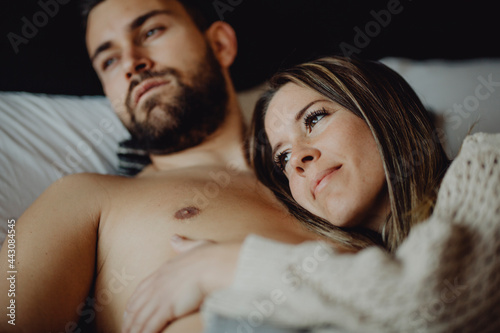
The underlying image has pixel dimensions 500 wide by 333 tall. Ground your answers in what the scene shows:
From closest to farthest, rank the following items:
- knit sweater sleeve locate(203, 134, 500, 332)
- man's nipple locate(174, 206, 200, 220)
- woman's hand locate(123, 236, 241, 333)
A: knit sweater sleeve locate(203, 134, 500, 332), woman's hand locate(123, 236, 241, 333), man's nipple locate(174, 206, 200, 220)

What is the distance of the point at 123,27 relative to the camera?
135cm

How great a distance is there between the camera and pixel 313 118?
99cm

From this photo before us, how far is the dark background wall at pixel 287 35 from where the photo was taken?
149 cm

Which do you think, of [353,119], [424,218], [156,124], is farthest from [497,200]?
[156,124]

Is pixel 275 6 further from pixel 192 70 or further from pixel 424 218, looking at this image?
pixel 424 218

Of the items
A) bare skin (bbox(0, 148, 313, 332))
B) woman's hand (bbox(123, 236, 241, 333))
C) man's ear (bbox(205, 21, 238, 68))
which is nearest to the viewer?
woman's hand (bbox(123, 236, 241, 333))

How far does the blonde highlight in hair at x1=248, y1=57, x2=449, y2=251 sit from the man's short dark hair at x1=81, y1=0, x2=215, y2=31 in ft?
1.87

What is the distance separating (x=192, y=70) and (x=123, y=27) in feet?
0.90

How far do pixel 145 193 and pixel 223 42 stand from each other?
84 centimetres

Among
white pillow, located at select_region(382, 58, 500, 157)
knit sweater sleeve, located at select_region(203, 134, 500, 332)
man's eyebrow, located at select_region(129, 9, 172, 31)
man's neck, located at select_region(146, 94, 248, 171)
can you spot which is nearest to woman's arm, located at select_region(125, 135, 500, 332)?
knit sweater sleeve, located at select_region(203, 134, 500, 332)

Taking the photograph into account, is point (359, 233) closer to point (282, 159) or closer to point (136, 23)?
point (282, 159)

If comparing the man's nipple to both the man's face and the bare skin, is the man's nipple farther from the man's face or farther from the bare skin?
the man's face

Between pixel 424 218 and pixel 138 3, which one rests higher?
pixel 138 3

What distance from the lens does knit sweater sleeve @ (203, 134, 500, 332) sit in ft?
1.95
